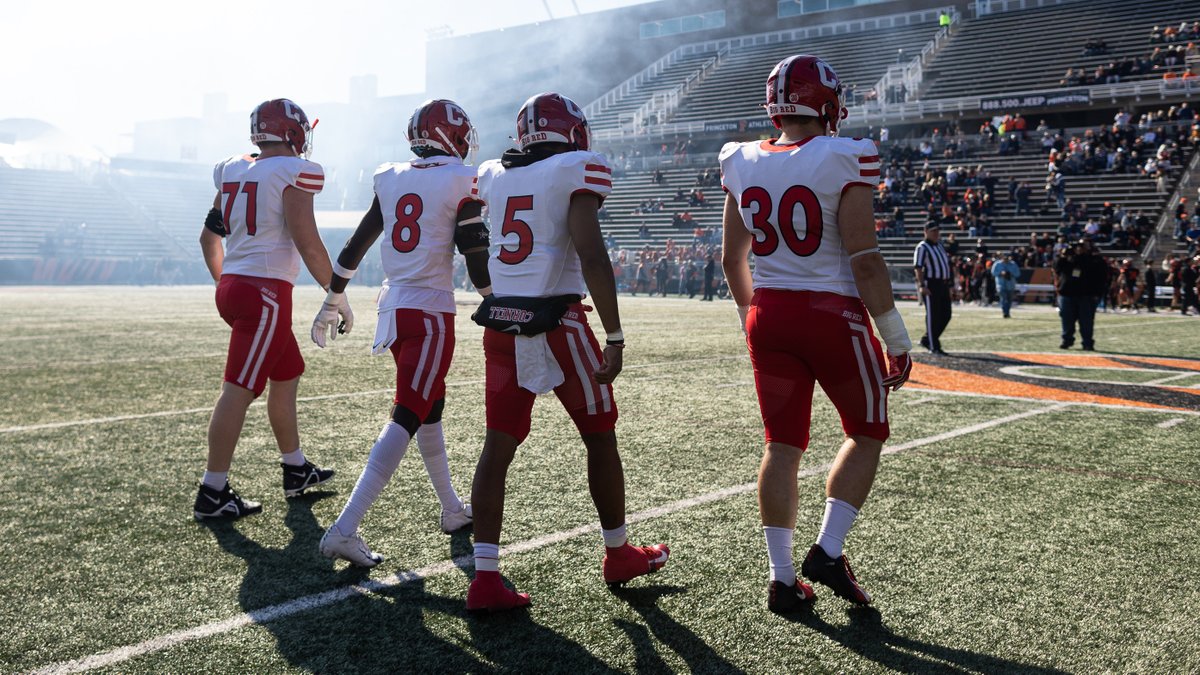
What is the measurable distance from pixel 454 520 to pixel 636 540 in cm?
80

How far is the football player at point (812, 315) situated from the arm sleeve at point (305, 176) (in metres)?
2.16

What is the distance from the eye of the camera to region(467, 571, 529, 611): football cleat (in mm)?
3133

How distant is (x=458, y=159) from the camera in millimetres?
4023

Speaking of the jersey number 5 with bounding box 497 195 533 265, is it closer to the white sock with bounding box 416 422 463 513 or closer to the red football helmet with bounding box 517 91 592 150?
the red football helmet with bounding box 517 91 592 150

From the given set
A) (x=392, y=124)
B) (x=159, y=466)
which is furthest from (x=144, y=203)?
(x=159, y=466)

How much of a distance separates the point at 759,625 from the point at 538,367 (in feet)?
3.62

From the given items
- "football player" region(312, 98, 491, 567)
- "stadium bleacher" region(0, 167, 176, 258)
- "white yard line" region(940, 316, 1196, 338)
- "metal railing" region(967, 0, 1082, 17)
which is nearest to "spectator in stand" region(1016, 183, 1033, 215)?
"white yard line" region(940, 316, 1196, 338)

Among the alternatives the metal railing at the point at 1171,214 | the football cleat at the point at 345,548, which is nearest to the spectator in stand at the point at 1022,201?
the metal railing at the point at 1171,214

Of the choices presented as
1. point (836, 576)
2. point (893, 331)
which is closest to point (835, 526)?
point (836, 576)

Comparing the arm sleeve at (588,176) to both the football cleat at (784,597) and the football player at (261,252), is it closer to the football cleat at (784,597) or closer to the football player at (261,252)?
the football cleat at (784,597)

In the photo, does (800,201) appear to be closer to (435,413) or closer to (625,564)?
(625,564)

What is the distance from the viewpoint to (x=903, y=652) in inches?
113

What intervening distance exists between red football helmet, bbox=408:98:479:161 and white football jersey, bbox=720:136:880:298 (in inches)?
49.3

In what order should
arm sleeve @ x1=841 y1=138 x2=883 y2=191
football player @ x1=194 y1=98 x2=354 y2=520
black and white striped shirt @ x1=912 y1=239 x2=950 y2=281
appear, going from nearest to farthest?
arm sleeve @ x1=841 y1=138 x2=883 y2=191
football player @ x1=194 y1=98 x2=354 y2=520
black and white striped shirt @ x1=912 y1=239 x2=950 y2=281
